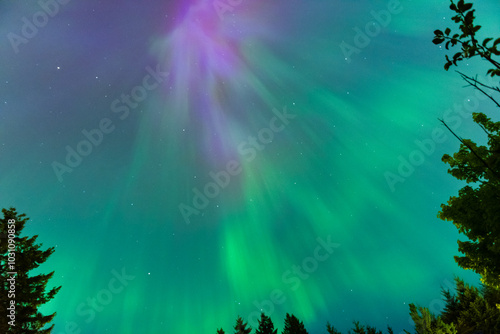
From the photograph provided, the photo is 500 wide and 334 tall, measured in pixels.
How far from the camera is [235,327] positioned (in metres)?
33.5

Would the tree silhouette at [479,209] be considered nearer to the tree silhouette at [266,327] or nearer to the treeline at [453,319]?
the treeline at [453,319]

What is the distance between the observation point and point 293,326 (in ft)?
84.8

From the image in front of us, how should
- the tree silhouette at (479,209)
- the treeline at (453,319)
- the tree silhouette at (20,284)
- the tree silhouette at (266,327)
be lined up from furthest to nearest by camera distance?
the tree silhouette at (266,327) < the treeline at (453,319) < the tree silhouette at (20,284) < the tree silhouette at (479,209)

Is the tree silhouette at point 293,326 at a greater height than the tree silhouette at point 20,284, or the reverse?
the tree silhouette at point 20,284

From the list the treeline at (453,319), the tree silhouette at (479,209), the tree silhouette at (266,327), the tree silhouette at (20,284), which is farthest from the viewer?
the tree silhouette at (266,327)

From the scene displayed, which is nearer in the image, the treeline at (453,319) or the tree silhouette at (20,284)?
the tree silhouette at (20,284)

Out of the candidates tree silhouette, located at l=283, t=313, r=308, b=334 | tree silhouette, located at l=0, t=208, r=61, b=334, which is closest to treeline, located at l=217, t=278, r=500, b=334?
tree silhouette, located at l=283, t=313, r=308, b=334

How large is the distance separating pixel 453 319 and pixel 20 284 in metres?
41.5

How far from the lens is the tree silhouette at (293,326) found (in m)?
25.6

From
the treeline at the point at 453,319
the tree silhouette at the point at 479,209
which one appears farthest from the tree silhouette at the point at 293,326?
the tree silhouette at the point at 479,209

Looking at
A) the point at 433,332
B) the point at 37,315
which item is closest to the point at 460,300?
the point at 433,332

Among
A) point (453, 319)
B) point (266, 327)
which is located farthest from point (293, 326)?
point (453, 319)

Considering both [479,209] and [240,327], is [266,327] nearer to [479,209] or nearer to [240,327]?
[240,327]

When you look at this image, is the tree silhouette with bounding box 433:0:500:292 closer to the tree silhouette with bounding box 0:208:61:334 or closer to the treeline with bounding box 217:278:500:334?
the treeline with bounding box 217:278:500:334
